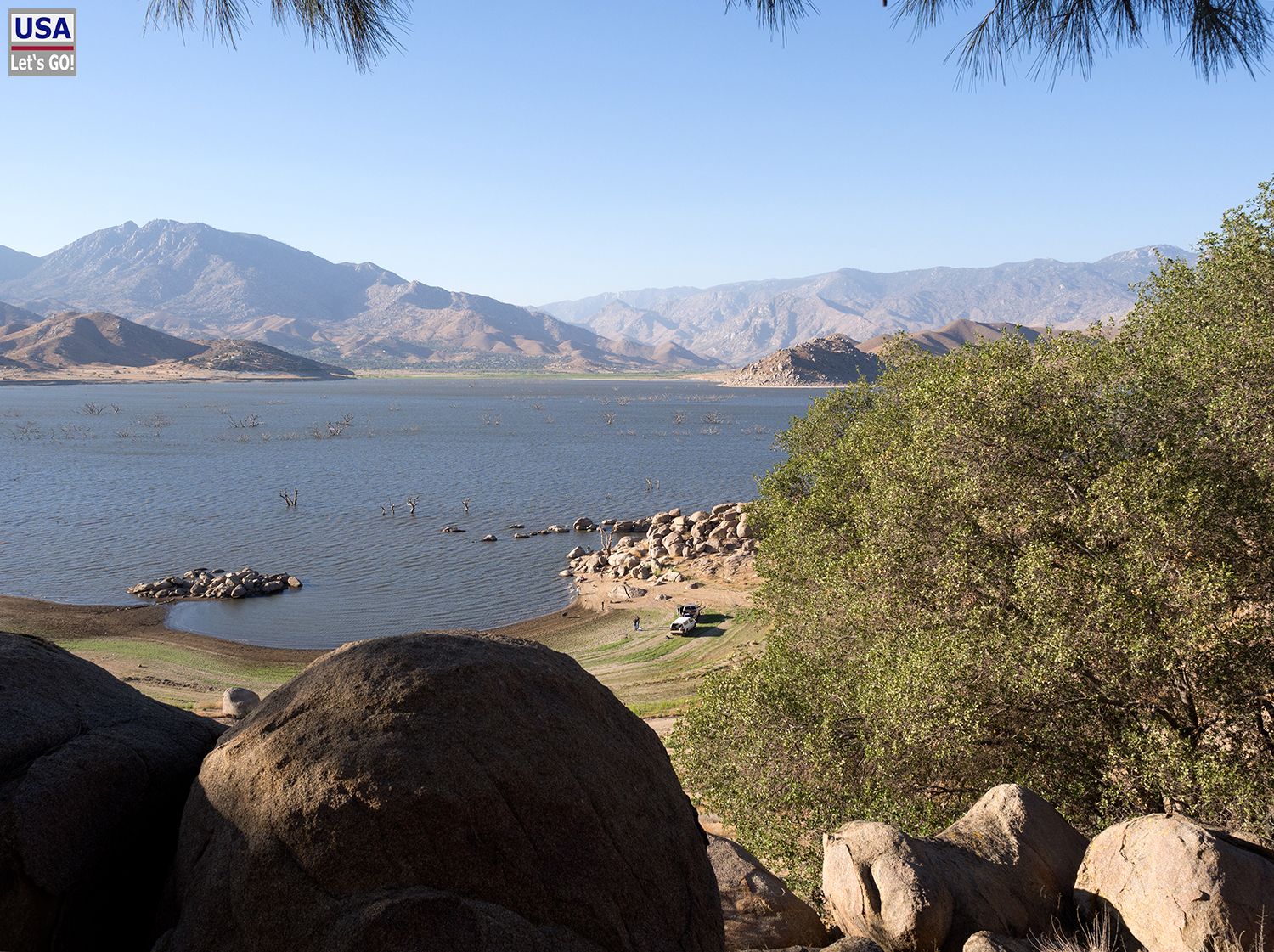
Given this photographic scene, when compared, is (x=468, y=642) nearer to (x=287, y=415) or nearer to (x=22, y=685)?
(x=22, y=685)

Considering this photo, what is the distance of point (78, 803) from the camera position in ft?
20.9

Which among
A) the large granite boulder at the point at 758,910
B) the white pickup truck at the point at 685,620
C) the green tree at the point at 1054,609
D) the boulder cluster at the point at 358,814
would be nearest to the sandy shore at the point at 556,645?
the white pickup truck at the point at 685,620

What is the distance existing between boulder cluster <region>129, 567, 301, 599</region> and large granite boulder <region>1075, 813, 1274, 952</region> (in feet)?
170

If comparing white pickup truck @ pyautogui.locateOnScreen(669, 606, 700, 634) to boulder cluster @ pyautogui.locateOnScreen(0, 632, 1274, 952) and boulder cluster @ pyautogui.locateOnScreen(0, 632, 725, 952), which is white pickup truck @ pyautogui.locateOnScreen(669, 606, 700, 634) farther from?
boulder cluster @ pyautogui.locateOnScreen(0, 632, 725, 952)

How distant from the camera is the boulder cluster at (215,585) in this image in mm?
52250

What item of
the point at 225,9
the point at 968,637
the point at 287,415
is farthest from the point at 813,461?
the point at 287,415

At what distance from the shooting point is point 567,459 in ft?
371

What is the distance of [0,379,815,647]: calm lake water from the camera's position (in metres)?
51.8

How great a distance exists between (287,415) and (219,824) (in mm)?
180990

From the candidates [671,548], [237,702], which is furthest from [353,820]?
[671,548]

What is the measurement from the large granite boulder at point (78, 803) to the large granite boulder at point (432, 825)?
0.57 metres

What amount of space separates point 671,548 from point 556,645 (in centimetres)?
1694

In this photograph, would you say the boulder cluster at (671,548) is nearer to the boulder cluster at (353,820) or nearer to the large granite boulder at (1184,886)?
the large granite boulder at (1184,886)

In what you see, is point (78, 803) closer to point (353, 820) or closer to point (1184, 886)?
point (353, 820)
